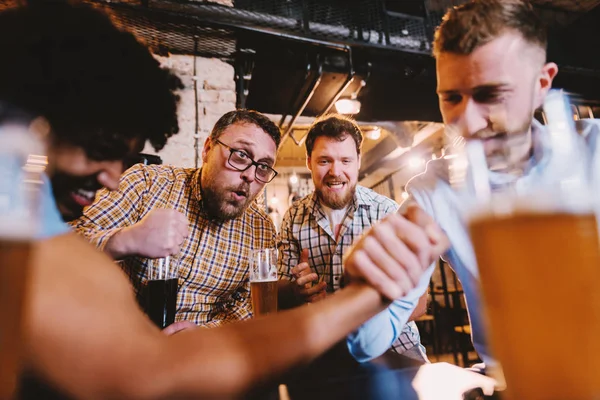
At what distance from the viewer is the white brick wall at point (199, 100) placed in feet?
9.43

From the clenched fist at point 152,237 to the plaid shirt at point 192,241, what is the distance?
46 cm

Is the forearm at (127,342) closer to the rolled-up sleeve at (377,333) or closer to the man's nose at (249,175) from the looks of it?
the rolled-up sleeve at (377,333)

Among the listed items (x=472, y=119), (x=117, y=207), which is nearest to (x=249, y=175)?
(x=117, y=207)

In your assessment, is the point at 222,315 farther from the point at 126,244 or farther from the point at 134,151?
the point at 134,151

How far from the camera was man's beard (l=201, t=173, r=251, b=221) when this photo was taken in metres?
1.92

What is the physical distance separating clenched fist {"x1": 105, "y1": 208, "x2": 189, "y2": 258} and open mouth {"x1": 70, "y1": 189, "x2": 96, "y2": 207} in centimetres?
27

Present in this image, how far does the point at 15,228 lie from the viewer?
1.02ft

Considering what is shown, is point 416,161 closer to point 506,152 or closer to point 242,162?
point 242,162

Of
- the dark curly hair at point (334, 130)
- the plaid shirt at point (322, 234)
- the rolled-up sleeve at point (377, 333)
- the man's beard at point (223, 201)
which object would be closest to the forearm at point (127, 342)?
the rolled-up sleeve at point (377, 333)

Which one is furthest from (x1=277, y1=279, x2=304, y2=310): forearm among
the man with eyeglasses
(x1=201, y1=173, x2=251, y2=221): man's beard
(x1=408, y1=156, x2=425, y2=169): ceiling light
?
(x1=408, y1=156, x2=425, y2=169): ceiling light

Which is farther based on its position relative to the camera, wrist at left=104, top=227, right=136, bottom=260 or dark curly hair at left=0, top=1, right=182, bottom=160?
wrist at left=104, top=227, right=136, bottom=260

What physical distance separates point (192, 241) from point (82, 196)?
3.25 ft

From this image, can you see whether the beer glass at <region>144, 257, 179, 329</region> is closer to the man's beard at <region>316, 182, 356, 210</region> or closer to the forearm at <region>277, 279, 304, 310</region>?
the forearm at <region>277, 279, 304, 310</region>

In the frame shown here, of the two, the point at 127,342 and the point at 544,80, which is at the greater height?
the point at 544,80
